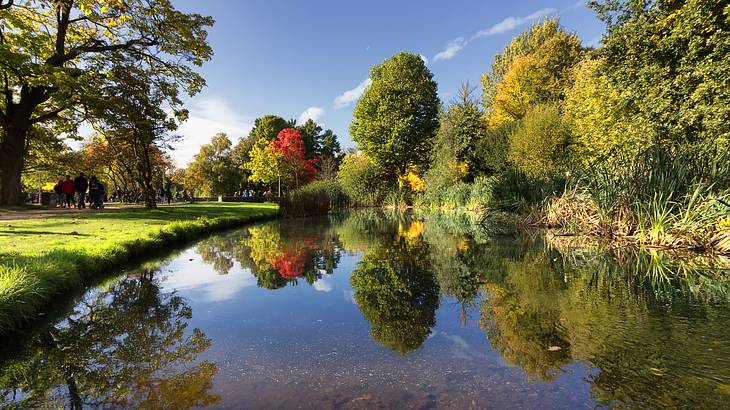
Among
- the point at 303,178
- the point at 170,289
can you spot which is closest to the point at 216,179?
the point at 303,178

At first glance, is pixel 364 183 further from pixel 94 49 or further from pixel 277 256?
pixel 277 256

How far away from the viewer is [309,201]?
2055 centimetres

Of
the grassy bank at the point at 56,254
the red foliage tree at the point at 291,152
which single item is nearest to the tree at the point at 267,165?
the red foliage tree at the point at 291,152

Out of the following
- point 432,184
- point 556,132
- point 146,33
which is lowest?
point 432,184

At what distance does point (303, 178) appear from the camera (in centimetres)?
3897

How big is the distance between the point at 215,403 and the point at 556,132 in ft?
65.2

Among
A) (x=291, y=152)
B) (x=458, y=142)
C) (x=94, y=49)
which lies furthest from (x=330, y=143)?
(x=94, y=49)

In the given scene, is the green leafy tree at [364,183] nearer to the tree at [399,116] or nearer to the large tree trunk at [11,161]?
the tree at [399,116]

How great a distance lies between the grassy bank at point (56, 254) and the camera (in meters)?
3.60

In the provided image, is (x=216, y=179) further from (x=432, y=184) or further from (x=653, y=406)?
(x=653, y=406)

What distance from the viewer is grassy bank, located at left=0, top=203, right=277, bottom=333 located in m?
3.60

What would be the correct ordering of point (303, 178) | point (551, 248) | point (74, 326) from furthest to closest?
point (303, 178) → point (551, 248) → point (74, 326)

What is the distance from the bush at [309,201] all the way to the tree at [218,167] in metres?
19.9

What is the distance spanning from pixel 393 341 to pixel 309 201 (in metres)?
17.8
